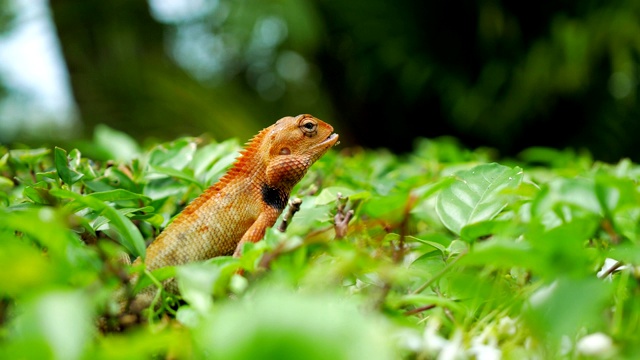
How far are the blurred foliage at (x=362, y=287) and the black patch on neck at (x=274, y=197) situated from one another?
0.26m

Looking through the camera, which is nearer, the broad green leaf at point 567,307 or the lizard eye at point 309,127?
the broad green leaf at point 567,307

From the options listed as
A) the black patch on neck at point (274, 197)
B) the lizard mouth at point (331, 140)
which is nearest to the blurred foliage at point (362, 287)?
the black patch on neck at point (274, 197)

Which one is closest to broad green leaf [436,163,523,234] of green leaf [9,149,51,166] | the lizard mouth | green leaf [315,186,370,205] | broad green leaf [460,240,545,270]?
green leaf [315,186,370,205]

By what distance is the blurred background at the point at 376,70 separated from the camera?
678 centimetres

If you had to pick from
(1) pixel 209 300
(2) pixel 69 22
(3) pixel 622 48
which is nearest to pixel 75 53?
(2) pixel 69 22

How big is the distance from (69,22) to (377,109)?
3350 millimetres

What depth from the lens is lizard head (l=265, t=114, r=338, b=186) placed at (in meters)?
1.62

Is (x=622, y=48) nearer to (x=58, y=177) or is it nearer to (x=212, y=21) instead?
(x=212, y=21)

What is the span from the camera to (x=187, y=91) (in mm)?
7477

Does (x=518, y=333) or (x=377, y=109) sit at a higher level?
(x=518, y=333)

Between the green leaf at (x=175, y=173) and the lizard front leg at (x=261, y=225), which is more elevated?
the green leaf at (x=175, y=173)

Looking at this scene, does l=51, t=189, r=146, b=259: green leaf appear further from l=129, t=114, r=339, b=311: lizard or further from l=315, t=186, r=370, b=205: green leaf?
l=315, t=186, r=370, b=205: green leaf

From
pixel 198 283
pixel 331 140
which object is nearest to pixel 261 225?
pixel 331 140

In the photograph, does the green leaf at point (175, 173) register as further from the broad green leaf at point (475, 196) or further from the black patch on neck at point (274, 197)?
the broad green leaf at point (475, 196)
